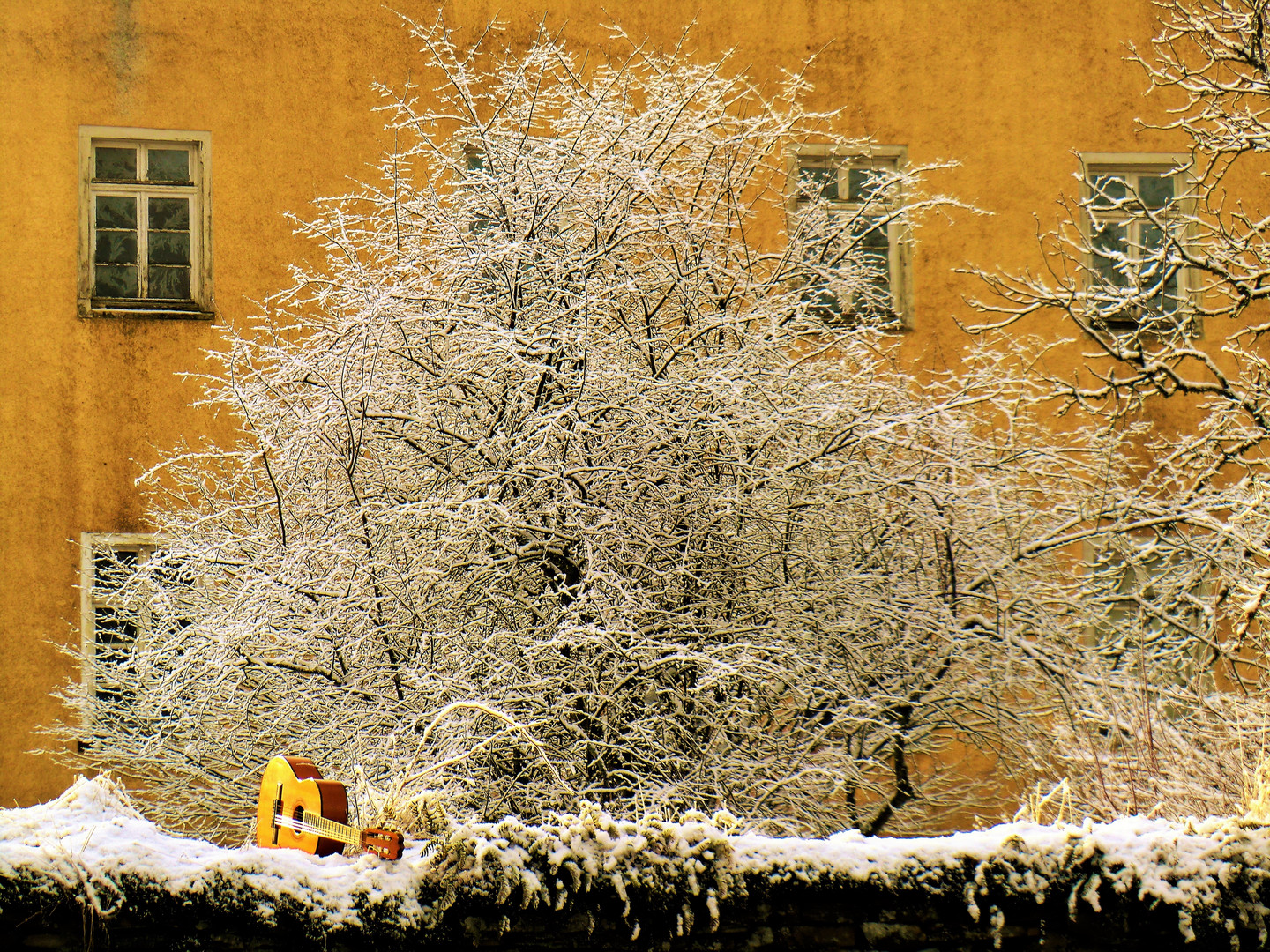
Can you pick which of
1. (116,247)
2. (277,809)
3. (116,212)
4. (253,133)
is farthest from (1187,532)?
(116,212)

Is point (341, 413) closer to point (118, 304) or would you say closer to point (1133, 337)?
point (118, 304)

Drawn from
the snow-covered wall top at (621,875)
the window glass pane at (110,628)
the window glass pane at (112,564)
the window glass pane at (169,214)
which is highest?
the window glass pane at (169,214)

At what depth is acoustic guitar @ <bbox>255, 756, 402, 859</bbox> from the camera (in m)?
4.42

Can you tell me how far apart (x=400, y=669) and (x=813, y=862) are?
2961 millimetres

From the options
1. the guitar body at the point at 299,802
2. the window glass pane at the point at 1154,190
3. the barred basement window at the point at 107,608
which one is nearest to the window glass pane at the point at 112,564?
the barred basement window at the point at 107,608

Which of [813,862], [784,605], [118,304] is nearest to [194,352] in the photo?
[118,304]

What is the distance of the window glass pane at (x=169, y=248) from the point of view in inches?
440

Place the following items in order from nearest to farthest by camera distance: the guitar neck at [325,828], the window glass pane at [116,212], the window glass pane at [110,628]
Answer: the guitar neck at [325,828]
the window glass pane at [110,628]
the window glass pane at [116,212]

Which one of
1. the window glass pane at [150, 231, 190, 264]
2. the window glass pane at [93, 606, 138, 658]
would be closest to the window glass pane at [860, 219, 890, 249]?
the window glass pane at [150, 231, 190, 264]

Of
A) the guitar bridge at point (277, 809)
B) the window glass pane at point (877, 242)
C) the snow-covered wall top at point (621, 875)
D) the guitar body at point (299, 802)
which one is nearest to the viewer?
the snow-covered wall top at point (621, 875)

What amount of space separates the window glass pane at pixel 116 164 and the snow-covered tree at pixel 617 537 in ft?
12.0

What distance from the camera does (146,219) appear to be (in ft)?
36.8

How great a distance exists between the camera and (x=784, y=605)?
24.5 ft

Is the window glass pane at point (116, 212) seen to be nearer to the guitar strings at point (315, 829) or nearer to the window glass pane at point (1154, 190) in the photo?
the guitar strings at point (315, 829)
